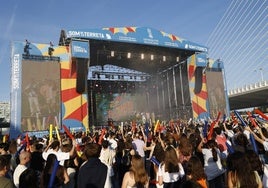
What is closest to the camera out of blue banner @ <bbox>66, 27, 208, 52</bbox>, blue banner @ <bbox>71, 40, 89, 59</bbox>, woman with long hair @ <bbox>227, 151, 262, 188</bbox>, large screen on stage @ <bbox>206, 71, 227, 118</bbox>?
woman with long hair @ <bbox>227, 151, 262, 188</bbox>

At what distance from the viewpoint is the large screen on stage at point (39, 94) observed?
64.7 feet

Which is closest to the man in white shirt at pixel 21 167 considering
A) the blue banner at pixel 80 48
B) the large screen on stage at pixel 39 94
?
the large screen on stage at pixel 39 94

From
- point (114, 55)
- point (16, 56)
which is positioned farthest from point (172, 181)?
point (114, 55)

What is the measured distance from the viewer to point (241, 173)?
2.64 metres

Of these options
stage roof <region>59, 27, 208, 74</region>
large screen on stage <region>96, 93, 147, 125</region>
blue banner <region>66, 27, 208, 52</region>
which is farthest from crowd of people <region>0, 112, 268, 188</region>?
large screen on stage <region>96, 93, 147, 125</region>

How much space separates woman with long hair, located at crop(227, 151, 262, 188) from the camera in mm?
2607

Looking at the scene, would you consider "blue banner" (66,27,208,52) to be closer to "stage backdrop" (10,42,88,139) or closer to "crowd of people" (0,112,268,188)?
"stage backdrop" (10,42,88,139)

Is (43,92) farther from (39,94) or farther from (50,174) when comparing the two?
(50,174)

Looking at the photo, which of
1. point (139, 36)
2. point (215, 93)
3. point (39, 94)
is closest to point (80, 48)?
point (39, 94)

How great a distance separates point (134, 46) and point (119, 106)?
436 inches

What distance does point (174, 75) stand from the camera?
2991 centimetres

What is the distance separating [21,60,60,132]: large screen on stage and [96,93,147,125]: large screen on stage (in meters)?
11.3

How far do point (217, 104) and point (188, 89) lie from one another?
159 inches

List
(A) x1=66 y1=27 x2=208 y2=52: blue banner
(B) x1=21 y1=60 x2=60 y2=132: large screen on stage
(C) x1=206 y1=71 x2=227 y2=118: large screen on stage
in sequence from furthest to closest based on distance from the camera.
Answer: (C) x1=206 y1=71 x2=227 y2=118: large screen on stage → (A) x1=66 y1=27 x2=208 y2=52: blue banner → (B) x1=21 y1=60 x2=60 y2=132: large screen on stage
